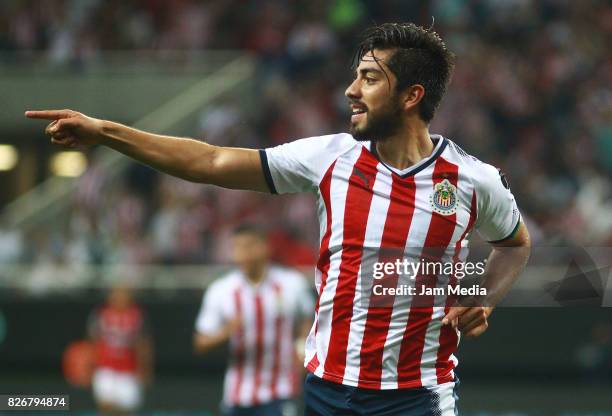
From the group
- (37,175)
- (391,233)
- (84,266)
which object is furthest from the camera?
(37,175)

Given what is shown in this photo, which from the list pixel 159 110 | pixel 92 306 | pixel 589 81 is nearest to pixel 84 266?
pixel 92 306

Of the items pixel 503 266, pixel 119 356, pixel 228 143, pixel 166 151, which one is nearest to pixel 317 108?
pixel 228 143

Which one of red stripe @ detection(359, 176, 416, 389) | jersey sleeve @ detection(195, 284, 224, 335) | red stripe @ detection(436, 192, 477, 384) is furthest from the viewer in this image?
jersey sleeve @ detection(195, 284, 224, 335)

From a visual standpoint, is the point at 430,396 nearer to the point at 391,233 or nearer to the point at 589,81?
the point at 391,233

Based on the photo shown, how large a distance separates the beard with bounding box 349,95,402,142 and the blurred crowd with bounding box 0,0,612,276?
749 cm

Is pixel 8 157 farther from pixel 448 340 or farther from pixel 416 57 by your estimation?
pixel 448 340

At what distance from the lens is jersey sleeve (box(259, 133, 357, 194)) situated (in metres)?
4.13

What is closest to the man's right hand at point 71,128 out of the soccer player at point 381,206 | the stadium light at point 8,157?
the soccer player at point 381,206

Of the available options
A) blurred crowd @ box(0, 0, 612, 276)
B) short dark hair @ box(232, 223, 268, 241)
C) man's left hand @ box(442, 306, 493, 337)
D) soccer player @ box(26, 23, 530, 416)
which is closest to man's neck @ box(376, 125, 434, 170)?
soccer player @ box(26, 23, 530, 416)

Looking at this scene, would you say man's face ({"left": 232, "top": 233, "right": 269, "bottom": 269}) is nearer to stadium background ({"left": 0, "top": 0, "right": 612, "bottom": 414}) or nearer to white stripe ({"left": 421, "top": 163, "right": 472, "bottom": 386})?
white stripe ({"left": 421, "top": 163, "right": 472, "bottom": 386})

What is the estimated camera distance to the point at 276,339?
302 inches

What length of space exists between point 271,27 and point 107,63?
2.45 meters

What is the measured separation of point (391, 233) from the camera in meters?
4.10

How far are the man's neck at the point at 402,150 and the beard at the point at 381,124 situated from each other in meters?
0.03
